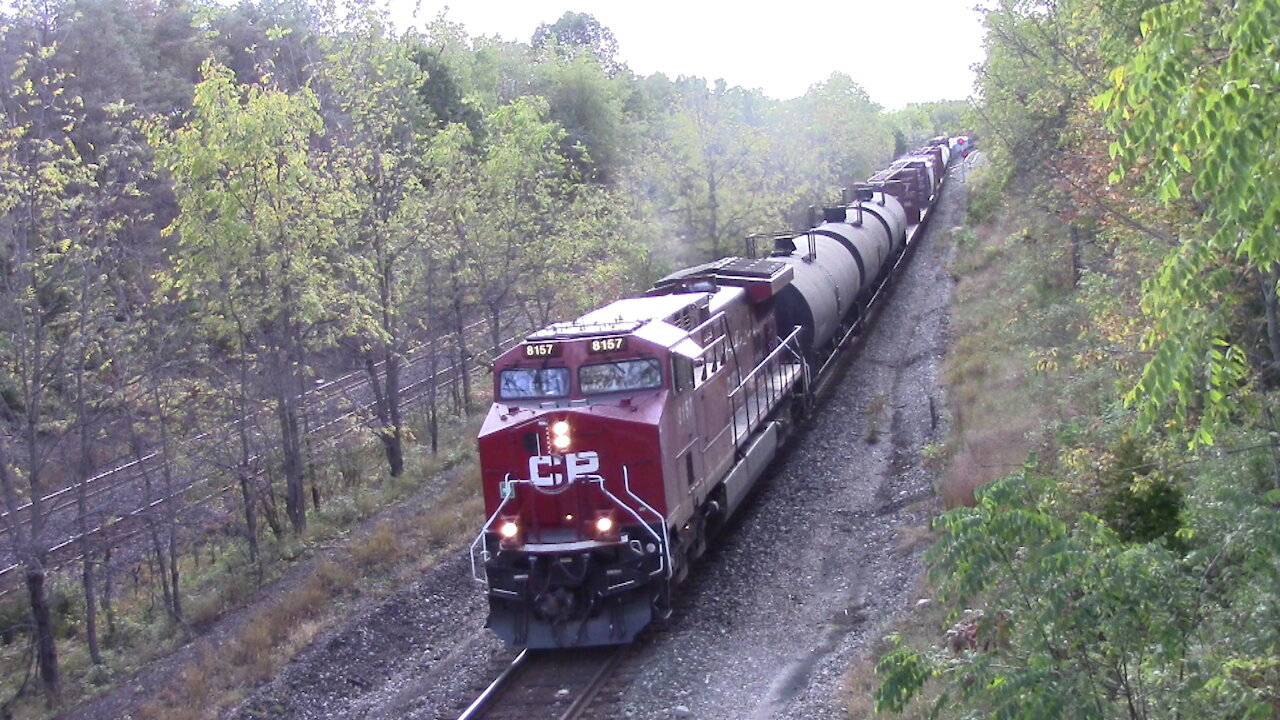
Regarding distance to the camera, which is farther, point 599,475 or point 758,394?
point 758,394

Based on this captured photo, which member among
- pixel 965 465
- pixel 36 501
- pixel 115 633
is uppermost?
pixel 36 501

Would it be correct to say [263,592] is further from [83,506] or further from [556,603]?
[556,603]

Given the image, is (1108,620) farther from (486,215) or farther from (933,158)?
(933,158)

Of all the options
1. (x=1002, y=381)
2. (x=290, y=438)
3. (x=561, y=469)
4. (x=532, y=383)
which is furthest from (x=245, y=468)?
(x=1002, y=381)

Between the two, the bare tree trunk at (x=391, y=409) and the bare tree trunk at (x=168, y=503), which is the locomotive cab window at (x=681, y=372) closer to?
the bare tree trunk at (x=168, y=503)

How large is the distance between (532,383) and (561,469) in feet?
4.17

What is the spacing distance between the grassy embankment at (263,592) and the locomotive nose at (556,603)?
3.59 meters

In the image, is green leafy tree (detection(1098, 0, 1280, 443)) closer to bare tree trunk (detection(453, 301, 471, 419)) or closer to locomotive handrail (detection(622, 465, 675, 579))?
locomotive handrail (detection(622, 465, 675, 579))

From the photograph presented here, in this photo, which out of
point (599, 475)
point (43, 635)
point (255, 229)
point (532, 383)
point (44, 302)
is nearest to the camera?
point (599, 475)

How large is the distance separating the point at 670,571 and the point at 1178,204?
6.55 meters

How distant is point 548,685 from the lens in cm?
1208

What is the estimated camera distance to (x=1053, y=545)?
6062mm

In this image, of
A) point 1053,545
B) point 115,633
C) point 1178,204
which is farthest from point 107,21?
point 1053,545

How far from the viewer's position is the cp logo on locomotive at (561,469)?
1248 centimetres
